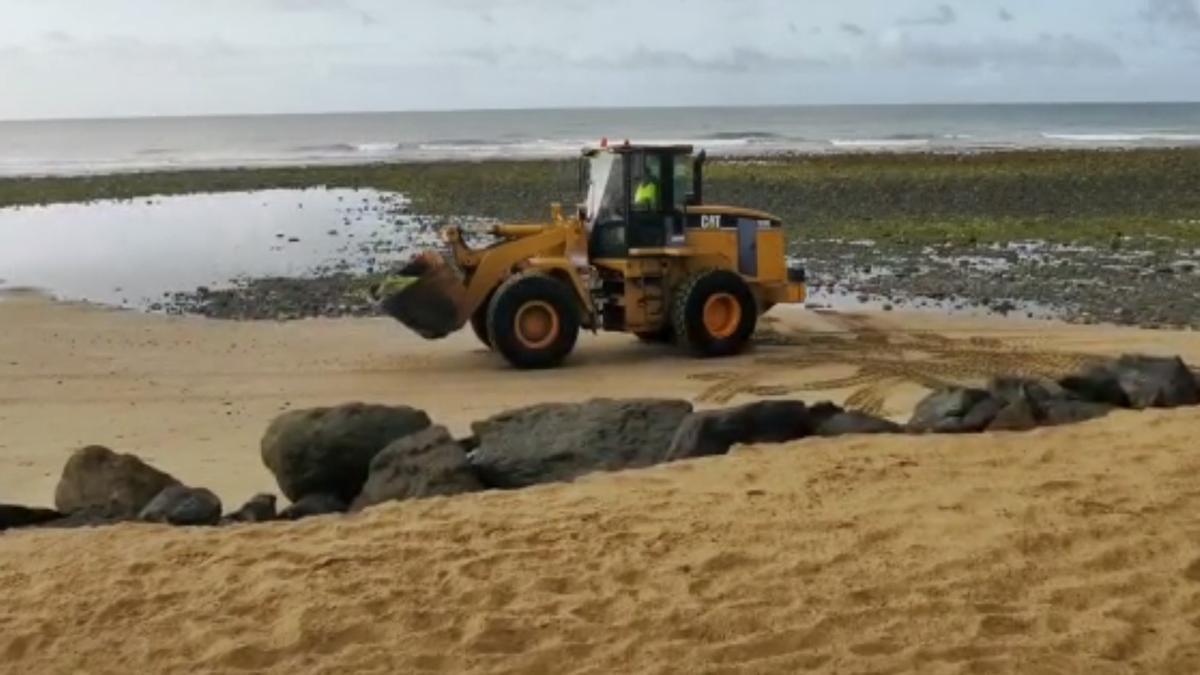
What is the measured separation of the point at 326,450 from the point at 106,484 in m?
1.19

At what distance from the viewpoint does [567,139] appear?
9312 centimetres

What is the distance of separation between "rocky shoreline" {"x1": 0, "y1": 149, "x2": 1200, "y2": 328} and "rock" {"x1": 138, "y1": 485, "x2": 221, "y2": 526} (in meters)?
9.79

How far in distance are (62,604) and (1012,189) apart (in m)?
33.8

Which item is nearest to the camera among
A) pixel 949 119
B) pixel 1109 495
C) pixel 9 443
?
pixel 1109 495

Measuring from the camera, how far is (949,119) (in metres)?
128

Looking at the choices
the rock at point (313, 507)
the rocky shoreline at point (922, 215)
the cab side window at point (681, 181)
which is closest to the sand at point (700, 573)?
the rock at point (313, 507)

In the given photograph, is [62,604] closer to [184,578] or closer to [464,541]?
[184,578]

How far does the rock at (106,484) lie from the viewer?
8.05 m

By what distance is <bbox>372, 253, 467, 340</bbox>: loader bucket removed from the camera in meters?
13.6

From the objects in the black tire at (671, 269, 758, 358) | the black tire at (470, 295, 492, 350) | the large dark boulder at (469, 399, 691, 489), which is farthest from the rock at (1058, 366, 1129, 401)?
the black tire at (470, 295, 492, 350)

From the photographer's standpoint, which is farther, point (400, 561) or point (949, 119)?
point (949, 119)

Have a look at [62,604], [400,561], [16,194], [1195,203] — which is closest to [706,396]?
[400,561]

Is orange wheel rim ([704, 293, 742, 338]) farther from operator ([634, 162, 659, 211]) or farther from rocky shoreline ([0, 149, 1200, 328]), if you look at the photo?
rocky shoreline ([0, 149, 1200, 328])

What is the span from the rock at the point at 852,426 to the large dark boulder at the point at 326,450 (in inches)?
96.9
